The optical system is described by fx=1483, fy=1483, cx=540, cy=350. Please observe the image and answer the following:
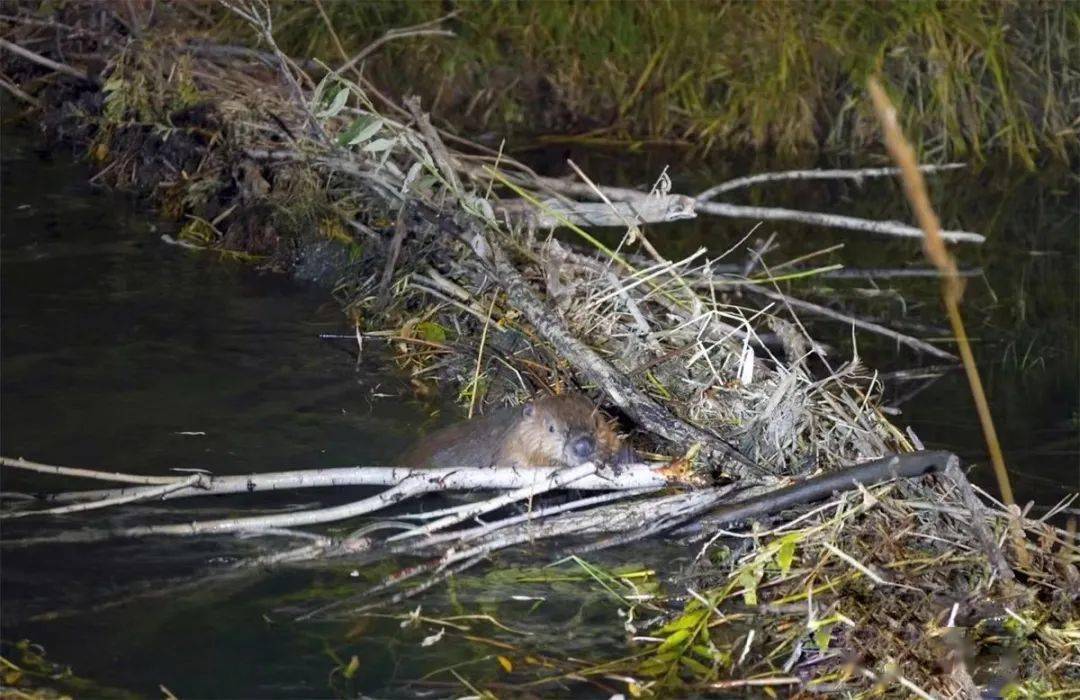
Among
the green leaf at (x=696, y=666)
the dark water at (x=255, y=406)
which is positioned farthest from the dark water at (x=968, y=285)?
the green leaf at (x=696, y=666)

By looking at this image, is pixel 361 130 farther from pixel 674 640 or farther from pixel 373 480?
pixel 674 640

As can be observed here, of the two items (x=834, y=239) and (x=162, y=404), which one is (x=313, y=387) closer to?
(x=162, y=404)

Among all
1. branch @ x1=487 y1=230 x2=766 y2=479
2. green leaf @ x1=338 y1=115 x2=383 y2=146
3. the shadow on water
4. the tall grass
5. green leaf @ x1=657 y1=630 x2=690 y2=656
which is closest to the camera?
the shadow on water

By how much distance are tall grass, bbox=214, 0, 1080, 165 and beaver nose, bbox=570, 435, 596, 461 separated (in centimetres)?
400

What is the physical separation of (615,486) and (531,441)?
0.27 m

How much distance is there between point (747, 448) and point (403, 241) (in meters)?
1.74

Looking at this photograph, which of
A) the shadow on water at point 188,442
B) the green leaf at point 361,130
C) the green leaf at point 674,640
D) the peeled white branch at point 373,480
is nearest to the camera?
the shadow on water at point 188,442

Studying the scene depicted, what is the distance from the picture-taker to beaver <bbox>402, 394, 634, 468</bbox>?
373 centimetres

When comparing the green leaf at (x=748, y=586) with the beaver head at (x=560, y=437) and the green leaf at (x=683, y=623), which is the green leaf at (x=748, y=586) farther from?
the beaver head at (x=560, y=437)

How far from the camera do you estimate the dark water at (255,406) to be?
2982 millimetres

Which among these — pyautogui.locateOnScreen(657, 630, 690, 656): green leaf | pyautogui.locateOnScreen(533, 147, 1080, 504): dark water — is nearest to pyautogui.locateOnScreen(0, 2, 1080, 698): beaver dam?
pyautogui.locateOnScreen(657, 630, 690, 656): green leaf

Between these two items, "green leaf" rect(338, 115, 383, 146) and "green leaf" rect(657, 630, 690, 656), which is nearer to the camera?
"green leaf" rect(657, 630, 690, 656)

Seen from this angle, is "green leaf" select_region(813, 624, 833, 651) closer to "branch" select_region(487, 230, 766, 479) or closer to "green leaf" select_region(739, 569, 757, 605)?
"green leaf" select_region(739, 569, 757, 605)

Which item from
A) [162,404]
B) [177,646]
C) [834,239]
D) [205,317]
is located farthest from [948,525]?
[834,239]
